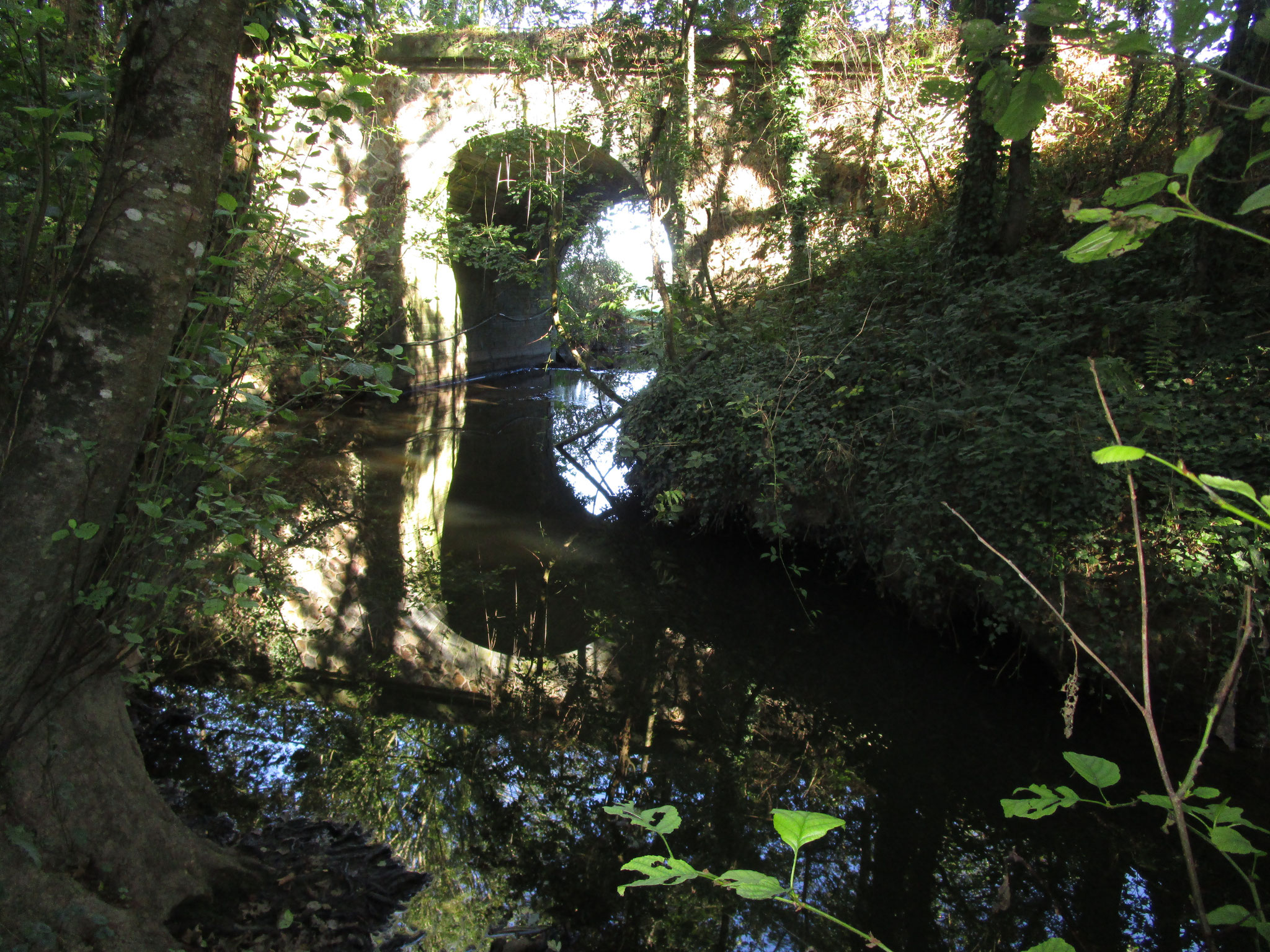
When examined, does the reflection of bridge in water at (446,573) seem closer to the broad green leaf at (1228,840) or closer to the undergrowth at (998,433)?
the undergrowth at (998,433)

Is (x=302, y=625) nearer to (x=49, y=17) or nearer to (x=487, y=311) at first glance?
(x=49, y=17)

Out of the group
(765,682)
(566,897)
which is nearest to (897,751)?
(765,682)

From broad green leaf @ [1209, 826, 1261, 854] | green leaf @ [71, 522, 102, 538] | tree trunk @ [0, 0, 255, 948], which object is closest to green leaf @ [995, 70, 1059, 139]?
broad green leaf @ [1209, 826, 1261, 854]

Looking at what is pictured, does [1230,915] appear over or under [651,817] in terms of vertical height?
under

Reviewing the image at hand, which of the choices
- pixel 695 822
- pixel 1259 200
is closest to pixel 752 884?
pixel 1259 200

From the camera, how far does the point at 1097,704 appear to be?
3822mm

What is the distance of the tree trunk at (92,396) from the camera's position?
160 cm

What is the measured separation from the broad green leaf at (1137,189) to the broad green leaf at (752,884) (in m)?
0.86

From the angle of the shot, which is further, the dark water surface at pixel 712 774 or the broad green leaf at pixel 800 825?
the dark water surface at pixel 712 774

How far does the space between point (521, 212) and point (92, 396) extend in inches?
682

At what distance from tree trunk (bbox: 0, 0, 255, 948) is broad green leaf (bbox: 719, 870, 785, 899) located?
1483mm

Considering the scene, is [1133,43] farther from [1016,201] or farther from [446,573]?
[1016,201]

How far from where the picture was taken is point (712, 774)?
3391mm

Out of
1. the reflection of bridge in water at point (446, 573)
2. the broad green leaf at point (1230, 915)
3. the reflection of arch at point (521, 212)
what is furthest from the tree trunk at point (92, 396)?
the reflection of arch at point (521, 212)
